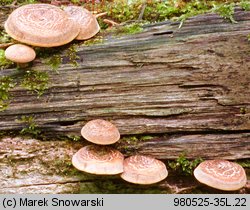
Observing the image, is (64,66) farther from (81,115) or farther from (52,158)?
(52,158)

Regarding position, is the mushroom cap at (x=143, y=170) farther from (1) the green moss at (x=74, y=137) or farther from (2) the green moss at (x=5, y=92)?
(2) the green moss at (x=5, y=92)

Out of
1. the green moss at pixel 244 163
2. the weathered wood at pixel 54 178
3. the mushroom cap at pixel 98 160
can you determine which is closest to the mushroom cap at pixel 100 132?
the mushroom cap at pixel 98 160

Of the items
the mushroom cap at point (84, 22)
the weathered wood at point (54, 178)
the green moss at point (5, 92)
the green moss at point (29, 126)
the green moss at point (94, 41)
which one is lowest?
the weathered wood at point (54, 178)

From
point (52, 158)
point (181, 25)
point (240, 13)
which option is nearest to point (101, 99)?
point (52, 158)

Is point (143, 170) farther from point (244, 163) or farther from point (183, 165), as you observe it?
point (244, 163)

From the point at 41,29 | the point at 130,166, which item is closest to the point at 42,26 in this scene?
the point at 41,29
